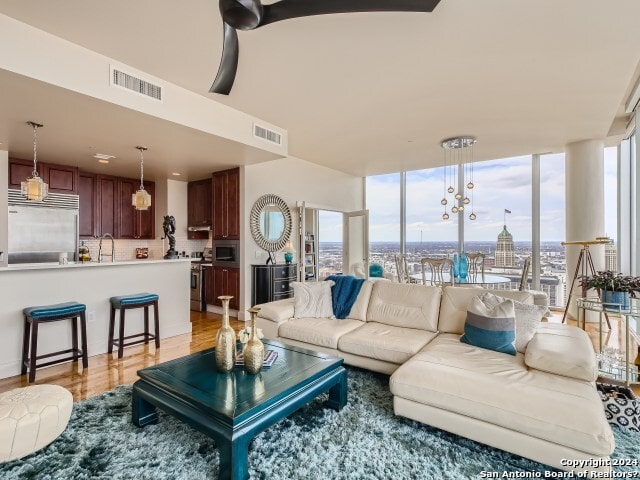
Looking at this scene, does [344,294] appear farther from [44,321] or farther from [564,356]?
[44,321]

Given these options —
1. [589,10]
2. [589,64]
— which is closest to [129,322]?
[589,10]

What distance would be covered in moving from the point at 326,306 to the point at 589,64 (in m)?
3.34

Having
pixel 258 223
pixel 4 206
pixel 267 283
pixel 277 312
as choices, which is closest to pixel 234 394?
pixel 277 312

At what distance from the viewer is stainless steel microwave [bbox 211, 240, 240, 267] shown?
18.0ft

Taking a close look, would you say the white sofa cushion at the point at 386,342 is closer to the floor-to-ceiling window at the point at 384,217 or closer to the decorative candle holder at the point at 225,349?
the decorative candle holder at the point at 225,349

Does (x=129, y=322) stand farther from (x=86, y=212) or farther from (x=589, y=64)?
(x=589, y=64)

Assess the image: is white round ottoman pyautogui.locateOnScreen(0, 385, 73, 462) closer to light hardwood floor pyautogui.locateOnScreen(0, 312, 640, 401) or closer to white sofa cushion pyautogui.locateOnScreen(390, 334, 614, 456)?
light hardwood floor pyautogui.locateOnScreen(0, 312, 640, 401)

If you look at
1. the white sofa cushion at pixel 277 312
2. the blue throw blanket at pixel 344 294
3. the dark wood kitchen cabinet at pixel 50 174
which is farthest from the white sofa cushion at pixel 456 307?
the dark wood kitchen cabinet at pixel 50 174

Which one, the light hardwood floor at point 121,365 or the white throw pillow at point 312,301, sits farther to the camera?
the white throw pillow at point 312,301

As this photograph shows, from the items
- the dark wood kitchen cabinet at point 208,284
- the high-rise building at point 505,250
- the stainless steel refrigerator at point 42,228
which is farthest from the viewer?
the high-rise building at point 505,250

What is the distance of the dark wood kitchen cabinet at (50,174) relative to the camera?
189 inches

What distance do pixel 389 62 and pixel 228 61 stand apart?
1.51 meters

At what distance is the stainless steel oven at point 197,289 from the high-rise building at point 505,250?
5693 millimetres

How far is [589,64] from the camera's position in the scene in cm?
295
